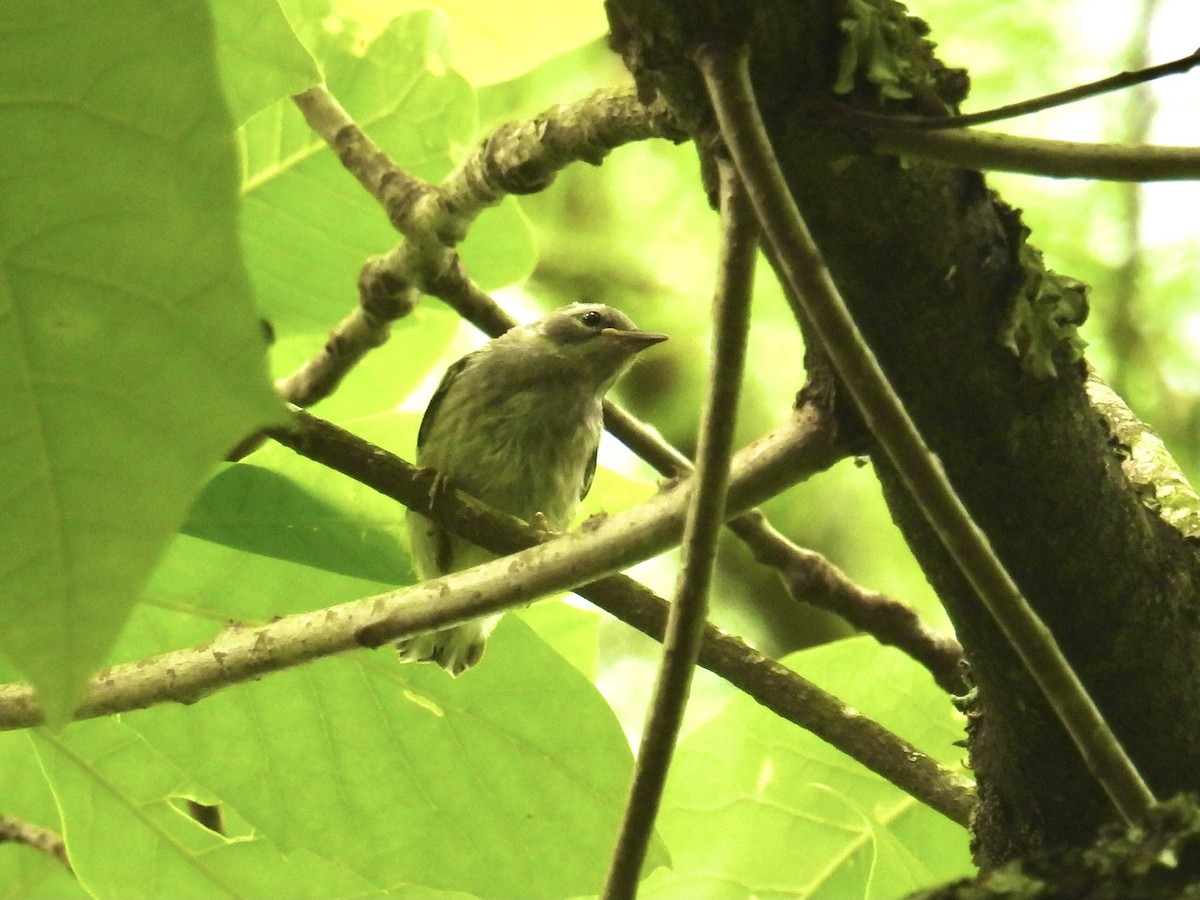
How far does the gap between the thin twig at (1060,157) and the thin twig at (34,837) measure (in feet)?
6.87

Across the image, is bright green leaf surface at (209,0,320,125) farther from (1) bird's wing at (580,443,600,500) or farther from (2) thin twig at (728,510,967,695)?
(1) bird's wing at (580,443,600,500)

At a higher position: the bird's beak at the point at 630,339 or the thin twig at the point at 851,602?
the bird's beak at the point at 630,339

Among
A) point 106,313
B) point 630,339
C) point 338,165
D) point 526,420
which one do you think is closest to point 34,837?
point 338,165

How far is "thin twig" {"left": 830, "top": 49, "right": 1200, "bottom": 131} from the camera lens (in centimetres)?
99

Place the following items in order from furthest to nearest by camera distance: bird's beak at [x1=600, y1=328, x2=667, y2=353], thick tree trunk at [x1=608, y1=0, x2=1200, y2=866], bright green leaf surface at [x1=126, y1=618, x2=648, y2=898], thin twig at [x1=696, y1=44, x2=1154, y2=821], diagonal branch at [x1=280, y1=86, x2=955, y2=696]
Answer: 1. bird's beak at [x1=600, y1=328, x2=667, y2=353]
2. bright green leaf surface at [x1=126, y1=618, x2=648, y2=898]
3. diagonal branch at [x1=280, y1=86, x2=955, y2=696]
4. thick tree trunk at [x1=608, y1=0, x2=1200, y2=866]
5. thin twig at [x1=696, y1=44, x2=1154, y2=821]

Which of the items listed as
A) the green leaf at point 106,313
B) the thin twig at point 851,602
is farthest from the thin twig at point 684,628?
the thin twig at point 851,602

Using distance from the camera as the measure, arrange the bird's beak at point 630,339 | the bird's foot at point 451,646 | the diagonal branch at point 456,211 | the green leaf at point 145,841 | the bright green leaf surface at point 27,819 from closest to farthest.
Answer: the diagonal branch at point 456,211, the green leaf at point 145,841, the bright green leaf surface at point 27,819, the bird's foot at point 451,646, the bird's beak at point 630,339

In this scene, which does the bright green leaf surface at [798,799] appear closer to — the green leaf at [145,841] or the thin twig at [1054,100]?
the green leaf at [145,841]

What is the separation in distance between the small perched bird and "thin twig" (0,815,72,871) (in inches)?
37.0

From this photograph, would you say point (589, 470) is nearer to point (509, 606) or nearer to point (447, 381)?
point (447, 381)

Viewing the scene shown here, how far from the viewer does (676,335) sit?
449 centimetres

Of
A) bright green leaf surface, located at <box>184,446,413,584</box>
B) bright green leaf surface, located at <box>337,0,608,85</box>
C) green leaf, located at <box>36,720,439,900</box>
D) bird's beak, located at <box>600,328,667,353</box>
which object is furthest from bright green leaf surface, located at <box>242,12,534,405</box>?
bird's beak, located at <box>600,328,667,353</box>

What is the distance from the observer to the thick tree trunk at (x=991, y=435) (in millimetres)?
1078

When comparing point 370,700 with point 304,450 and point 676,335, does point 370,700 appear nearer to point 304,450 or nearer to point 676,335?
point 304,450
